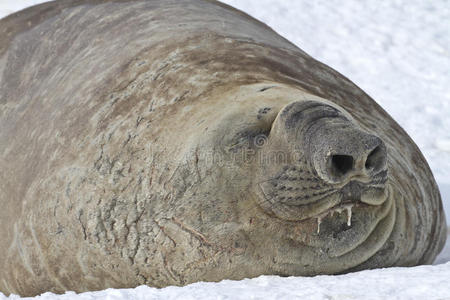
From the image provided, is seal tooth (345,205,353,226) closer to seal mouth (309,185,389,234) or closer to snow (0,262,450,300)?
seal mouth (309,185,389,234)

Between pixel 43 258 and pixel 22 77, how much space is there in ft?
3.48

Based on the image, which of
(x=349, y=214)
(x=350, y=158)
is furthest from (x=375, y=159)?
(x=349, y=214)

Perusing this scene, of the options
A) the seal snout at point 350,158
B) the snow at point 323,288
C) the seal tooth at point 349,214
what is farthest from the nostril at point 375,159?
the snow at point 323,288

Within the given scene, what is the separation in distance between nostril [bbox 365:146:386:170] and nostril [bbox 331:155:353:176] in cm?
5

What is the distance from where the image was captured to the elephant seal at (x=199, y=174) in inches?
92.2

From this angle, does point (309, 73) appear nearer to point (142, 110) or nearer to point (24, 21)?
point (142, 110)

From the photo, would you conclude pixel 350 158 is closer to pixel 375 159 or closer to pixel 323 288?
pixel 375 159

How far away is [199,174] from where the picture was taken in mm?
2359

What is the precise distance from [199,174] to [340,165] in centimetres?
39

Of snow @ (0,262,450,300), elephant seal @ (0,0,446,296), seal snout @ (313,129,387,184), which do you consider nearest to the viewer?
snow @ (0,262,450,300)

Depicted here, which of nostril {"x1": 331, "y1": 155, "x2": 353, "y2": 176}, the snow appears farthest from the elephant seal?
the snow

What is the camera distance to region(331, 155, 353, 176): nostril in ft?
7.44

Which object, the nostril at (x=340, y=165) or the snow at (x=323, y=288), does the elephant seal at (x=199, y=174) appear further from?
the snow at (x=323, y=288)

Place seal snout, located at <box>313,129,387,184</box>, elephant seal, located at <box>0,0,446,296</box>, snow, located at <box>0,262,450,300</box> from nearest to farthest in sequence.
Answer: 1. snow, located at <box>0,262,450,300</box>
2. seal snout, located at <box>313,129,387,184</box>
3. elephant seal, located at <box>0,0,446,296</box>
